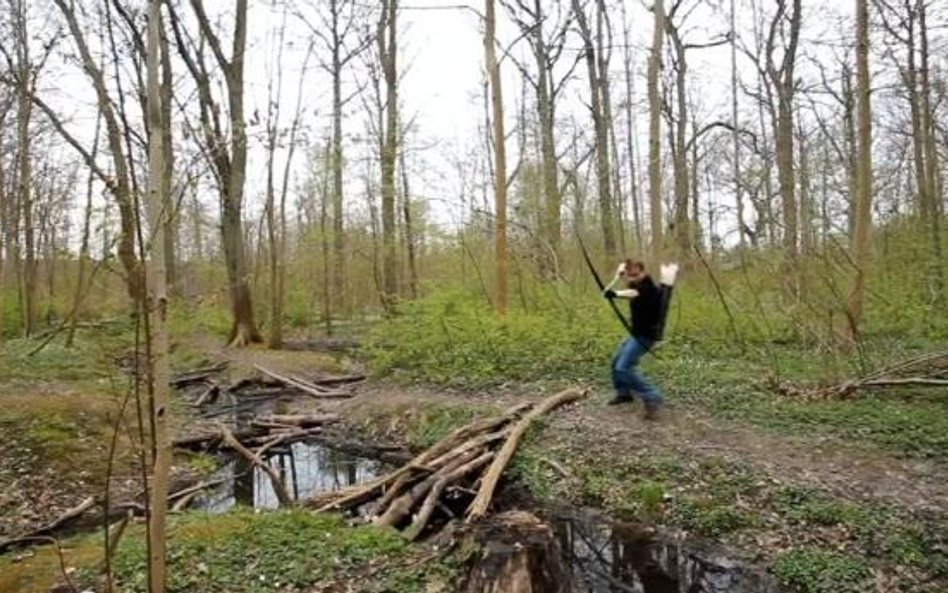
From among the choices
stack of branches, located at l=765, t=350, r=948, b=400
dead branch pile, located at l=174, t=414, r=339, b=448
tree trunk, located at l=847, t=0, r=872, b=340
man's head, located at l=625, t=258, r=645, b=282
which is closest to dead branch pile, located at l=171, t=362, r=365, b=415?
dead branch pile, located at l=174, t=414, r=339, b=448

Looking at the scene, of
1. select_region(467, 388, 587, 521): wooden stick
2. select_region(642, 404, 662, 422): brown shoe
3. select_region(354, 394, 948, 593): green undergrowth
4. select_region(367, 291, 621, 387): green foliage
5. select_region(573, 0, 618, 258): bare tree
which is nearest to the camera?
select_region(354, 394, 948, 593): green undergrowth

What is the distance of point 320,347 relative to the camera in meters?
20.0

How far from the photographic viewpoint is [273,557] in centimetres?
550

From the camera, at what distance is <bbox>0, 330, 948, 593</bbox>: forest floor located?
18.5 feet

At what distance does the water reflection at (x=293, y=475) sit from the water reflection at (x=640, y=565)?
317 centimetres

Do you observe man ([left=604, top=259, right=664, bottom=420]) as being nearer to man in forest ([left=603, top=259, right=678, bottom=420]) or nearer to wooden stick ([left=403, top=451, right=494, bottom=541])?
man in forest ([left=603, top=259, right=678, bottom=420])

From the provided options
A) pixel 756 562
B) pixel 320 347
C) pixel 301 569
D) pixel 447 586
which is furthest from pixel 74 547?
pixel 320 347

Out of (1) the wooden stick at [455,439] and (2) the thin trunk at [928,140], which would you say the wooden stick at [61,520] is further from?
(2) the thin trunk at [928,140]

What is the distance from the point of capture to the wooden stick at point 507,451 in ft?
22.4

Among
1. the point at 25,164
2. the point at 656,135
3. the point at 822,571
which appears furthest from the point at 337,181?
the point at 822,571

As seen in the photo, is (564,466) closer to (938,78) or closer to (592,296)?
(592,296)

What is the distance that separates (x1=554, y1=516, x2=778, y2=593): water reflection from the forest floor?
197 mm

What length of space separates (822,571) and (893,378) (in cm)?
462

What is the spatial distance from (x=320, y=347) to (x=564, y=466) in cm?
1327
